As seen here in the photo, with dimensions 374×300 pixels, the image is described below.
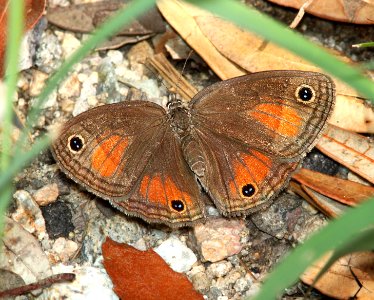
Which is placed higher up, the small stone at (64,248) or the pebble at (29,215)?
the pebble at (29,215)

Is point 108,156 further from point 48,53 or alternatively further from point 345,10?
point 345,10

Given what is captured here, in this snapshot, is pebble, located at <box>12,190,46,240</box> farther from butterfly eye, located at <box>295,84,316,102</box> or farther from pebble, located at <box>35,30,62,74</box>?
butterfly eye, located at <box>295,84,316,102</box>

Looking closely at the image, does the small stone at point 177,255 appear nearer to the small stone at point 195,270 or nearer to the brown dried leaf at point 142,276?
the small stone at point 195,270

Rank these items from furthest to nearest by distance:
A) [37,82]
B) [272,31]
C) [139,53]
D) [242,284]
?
[139,53], [37,82], [242,284], [272,31]

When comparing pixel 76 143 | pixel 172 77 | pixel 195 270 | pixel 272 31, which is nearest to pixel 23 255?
pixel 76 143

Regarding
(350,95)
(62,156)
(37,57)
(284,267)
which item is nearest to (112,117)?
(62,156)

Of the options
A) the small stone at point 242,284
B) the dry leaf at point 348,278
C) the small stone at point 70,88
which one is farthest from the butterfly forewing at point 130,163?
the small stone at point 70,88

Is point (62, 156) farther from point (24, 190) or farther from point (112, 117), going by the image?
point (24, 190)
